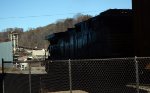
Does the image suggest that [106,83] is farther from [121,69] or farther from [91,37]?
[91,37]

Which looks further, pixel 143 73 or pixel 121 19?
pixel 121 19

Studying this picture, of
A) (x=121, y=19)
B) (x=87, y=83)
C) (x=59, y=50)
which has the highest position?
(x=121, y=19)

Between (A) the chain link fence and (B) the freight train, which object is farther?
(B) the freight train

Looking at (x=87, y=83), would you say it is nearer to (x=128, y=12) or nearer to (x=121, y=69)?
(x=121, y=69)

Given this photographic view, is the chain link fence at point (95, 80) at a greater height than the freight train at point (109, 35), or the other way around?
the freight train at point (109, 35)

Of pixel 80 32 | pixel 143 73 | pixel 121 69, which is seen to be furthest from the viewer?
pixel 80 32

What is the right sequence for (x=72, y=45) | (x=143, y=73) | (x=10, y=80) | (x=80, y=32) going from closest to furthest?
(x=143, y=73), (x=10, y=80), (x=80, y=32), (x=72, y=45)

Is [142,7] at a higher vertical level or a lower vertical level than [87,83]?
higher

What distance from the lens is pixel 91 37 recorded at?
19.6 m

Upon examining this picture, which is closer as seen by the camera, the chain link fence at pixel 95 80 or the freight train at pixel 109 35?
the chain link fence at pixel 95 80

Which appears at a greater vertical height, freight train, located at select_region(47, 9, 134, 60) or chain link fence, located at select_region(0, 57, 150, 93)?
freight train, located at select_region(47, 9, 134, 60)

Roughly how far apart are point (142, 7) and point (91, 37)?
456 centimetres

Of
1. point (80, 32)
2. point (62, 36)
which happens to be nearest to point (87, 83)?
point (80, 32)

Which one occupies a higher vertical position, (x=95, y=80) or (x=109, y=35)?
(x=109, y=35)
